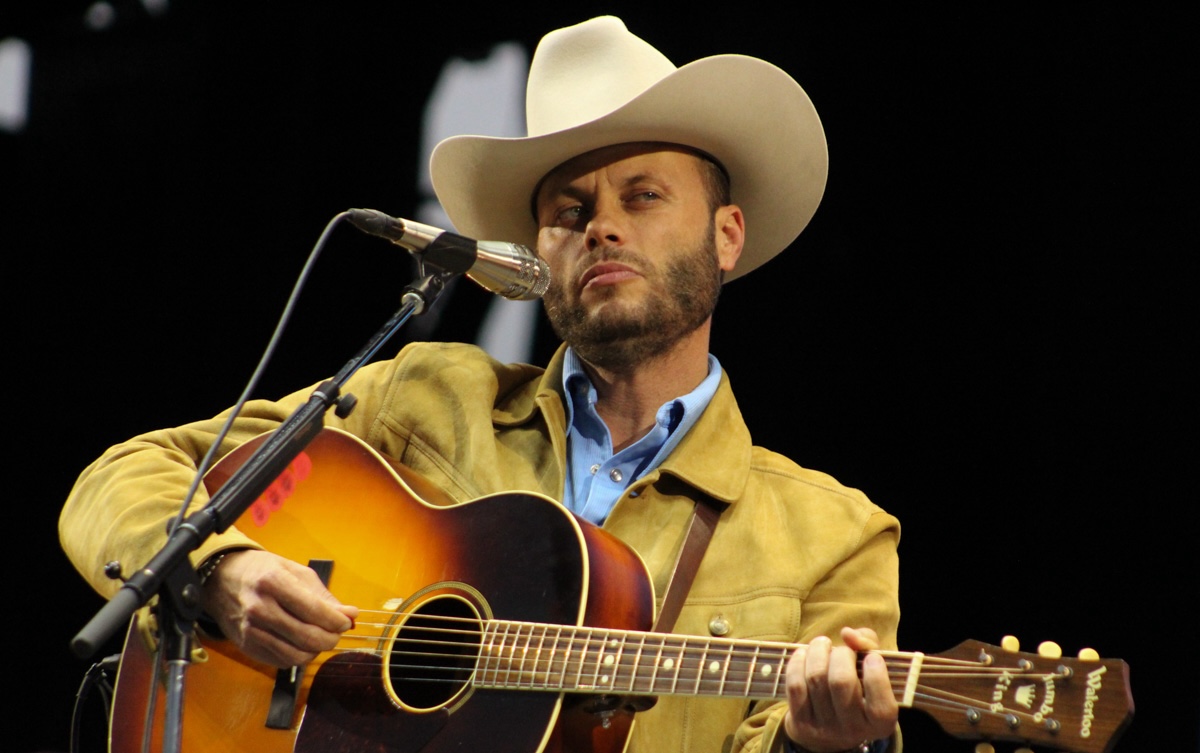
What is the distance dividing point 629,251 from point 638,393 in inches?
15.0

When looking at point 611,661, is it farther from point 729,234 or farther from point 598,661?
point 729,234

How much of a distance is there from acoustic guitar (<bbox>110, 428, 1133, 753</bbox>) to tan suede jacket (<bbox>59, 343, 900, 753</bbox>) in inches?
9.2

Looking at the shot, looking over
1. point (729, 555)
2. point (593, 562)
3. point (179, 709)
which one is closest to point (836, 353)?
point (729, 555)

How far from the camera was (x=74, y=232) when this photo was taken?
4535 millimetres

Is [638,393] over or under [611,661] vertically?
over

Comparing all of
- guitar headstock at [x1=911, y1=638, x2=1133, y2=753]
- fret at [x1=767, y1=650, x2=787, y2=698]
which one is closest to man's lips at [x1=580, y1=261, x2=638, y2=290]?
fret at [x1=767, y1=650, x2=787, y2=698]

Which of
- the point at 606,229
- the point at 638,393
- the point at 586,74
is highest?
the point at 586,74

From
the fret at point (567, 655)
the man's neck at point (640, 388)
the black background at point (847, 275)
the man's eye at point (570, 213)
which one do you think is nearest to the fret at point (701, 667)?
the fret at point (567, 655)

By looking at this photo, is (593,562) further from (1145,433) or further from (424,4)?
(424,4)

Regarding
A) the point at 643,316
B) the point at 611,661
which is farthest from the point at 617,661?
the point at 643,316

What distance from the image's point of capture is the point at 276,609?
2.46m

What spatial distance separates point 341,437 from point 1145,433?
7.11 ft

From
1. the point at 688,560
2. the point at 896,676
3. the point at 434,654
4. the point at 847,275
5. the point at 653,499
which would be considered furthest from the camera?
the point at 847,275

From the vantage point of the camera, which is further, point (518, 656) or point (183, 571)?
point (518, 656)
